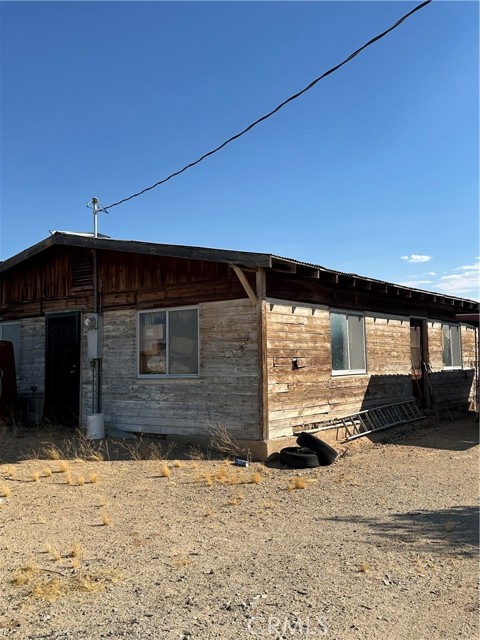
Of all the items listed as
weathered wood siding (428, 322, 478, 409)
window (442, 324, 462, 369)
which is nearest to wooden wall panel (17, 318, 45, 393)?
weathered wood siding (428, 322, 478, 409)

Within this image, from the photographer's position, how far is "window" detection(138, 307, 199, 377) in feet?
33.2

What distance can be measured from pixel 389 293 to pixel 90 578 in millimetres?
A: 10179

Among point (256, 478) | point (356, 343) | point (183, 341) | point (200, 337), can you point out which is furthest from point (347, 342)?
point (256, 478)

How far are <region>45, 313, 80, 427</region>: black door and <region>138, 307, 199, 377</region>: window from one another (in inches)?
81.2

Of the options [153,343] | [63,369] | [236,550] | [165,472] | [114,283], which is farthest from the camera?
[63,369]

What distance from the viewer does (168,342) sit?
34.1 feet

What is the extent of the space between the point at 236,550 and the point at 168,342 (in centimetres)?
584

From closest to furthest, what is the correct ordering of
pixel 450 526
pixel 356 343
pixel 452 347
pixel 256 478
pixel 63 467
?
pixel 450 526
pixel 256 478
pixel 63 467
pixel 356 343
pixel 452 347

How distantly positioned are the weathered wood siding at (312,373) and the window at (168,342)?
1.61m

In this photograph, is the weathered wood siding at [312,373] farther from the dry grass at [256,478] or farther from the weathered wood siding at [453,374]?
the weathered wood siding at [453,374]

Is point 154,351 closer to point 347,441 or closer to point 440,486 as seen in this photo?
point 347,441

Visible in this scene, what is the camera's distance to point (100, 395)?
11.3 m

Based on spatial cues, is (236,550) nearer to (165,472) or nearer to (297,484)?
(297,484)

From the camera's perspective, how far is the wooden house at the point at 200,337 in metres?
9.24
